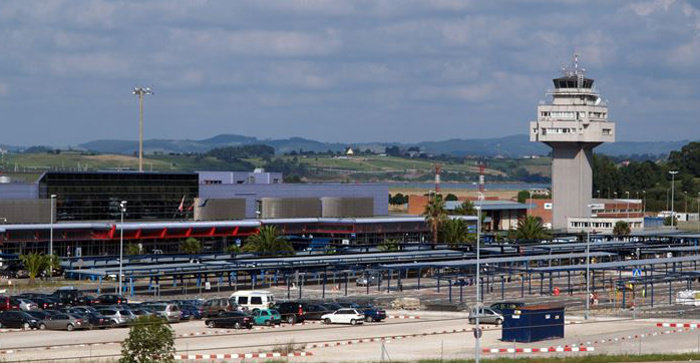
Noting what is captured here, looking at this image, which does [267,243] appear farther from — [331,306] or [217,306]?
[331,306]

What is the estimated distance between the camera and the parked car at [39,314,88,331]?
6912 cm

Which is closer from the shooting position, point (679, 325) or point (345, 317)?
point (679, 325)

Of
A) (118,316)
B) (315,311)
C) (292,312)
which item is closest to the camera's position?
(118,316)

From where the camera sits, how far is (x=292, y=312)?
74562 millimetres

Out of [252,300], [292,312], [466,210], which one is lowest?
[292,312]

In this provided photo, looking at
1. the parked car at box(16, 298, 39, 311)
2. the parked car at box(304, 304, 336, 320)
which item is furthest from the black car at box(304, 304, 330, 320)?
the parked car at box(16, 298, 39, 311)

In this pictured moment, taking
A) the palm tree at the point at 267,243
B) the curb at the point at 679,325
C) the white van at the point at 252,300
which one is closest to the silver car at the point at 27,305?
the white van at the point at 252,300

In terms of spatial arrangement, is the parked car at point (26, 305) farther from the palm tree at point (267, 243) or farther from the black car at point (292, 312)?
the palm tree at point (267, 243)

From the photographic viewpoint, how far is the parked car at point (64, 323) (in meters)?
69.1

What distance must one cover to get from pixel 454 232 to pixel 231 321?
268 ft

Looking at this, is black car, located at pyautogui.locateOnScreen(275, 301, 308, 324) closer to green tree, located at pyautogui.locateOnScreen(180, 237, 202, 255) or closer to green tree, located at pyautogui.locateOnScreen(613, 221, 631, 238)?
green tree, located at pyautogui.locateOnScreen(180, 237, 202, 255)

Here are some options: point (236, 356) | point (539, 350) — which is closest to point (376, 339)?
point (539, 350)

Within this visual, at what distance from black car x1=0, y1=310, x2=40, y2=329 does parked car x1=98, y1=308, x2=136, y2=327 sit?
384 centimetres

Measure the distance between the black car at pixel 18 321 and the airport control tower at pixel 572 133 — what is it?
121160 millimetres
